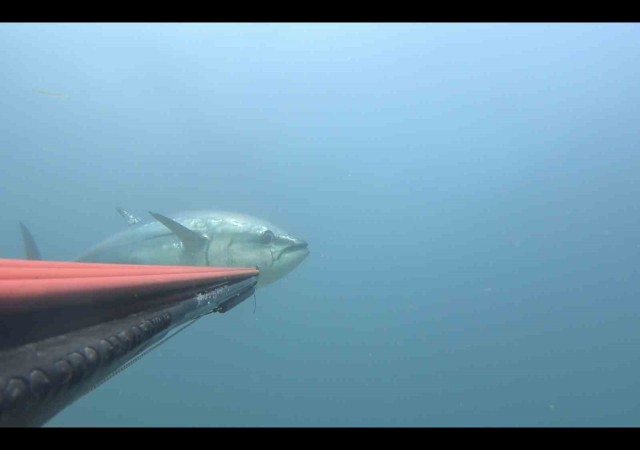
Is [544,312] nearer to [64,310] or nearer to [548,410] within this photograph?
[548,410]

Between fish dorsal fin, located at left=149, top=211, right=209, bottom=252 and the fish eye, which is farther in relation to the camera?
the fish eye

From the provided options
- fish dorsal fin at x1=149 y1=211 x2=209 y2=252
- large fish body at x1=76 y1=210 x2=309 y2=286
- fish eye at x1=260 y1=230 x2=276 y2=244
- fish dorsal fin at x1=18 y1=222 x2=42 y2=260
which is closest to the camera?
fish dorsal fin at x1=149 y1=211 x2=209 y2=252

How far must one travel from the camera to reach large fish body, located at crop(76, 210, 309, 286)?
22.8 feet

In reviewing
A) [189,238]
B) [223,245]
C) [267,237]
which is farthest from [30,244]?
[267,237]

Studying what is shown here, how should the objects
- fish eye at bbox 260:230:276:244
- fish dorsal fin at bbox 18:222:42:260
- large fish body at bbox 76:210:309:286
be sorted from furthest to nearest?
1. fish dorsal fin at bbox 18:222:42:260
2. fish eye at bbox 260:230:276:244
3. large fish body at bbox 76:210:309:286

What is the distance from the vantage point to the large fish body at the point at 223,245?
273 inches

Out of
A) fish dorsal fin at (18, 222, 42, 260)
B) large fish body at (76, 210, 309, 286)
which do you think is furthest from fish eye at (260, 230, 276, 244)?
fish dorsal fin at (18, 222, 42, 260)

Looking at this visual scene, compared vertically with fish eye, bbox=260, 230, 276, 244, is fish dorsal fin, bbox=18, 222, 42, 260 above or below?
below

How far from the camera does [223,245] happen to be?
714cm

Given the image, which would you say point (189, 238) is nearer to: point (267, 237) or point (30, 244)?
point (267, 237)

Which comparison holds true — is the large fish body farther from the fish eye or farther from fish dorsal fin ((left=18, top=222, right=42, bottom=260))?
fish dorsal fin ((left=18, top=222, right=42, bottom=260))
